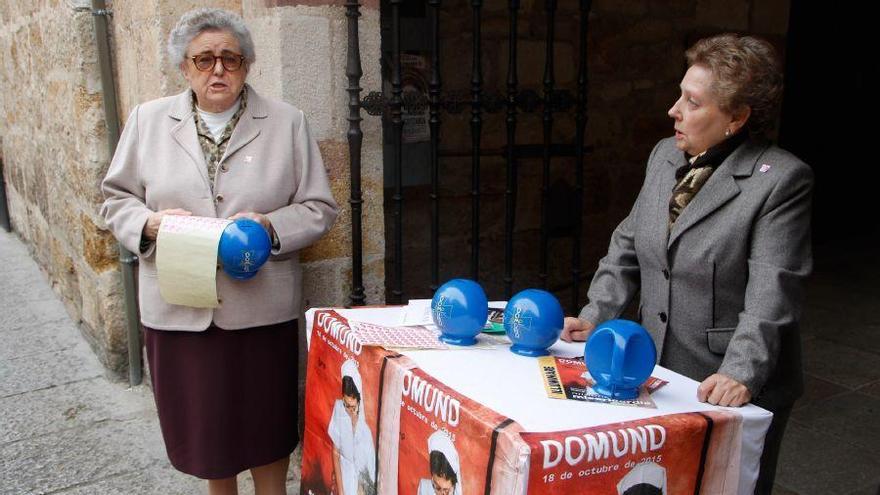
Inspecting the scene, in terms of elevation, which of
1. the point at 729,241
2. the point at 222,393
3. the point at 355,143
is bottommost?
the point at 222,393

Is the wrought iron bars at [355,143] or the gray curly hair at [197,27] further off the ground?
the gray curly hair at [197,27]

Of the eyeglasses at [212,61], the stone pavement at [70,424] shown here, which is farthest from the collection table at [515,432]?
the stone pavement at [70,424]

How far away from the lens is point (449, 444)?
156 cm

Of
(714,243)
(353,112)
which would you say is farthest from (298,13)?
(714,243)

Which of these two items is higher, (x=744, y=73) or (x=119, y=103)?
(x=744, y=73)

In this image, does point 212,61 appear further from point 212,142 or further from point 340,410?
point 340,410

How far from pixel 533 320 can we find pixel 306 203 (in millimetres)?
890

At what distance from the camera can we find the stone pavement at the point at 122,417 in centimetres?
292

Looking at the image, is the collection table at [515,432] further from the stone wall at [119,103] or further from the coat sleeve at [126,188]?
the stone wall at [119,103]

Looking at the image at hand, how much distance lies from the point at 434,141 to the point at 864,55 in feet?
19.5

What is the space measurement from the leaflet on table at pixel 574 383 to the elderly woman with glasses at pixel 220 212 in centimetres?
89

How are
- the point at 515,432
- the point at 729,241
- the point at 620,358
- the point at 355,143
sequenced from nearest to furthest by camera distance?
the point at 515,432 → the point at 620,358 → the point at 729,241 → the point at 355,143

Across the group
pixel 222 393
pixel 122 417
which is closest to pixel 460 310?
pixel 222 393

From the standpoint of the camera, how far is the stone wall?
258cm
